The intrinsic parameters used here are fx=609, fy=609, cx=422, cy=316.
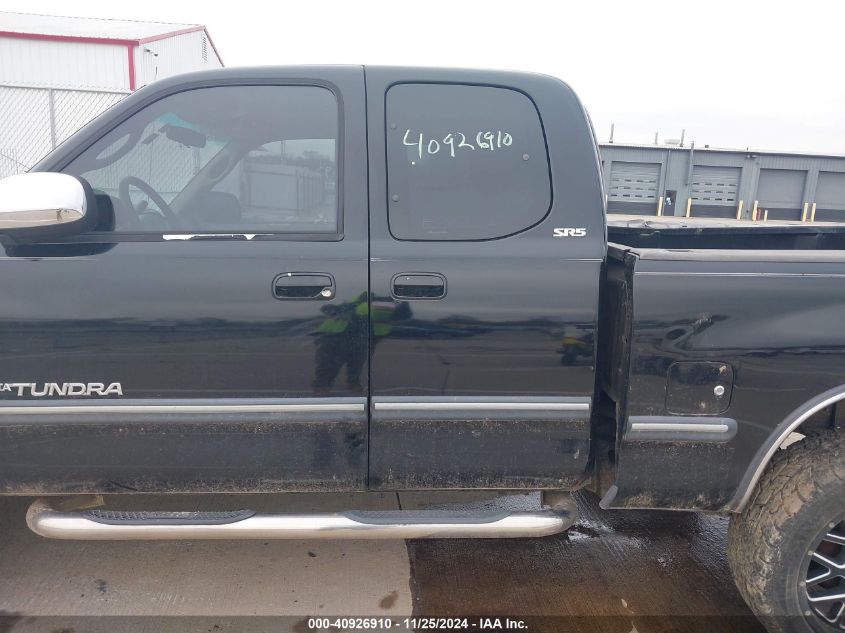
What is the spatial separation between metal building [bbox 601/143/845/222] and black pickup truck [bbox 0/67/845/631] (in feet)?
89.0

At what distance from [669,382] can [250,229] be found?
1.54m

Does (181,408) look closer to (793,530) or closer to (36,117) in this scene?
(793,530)

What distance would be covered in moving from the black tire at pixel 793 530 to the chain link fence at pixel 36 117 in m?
7.78

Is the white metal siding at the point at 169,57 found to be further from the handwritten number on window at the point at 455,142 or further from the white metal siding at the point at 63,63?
the handwritten number on window at the point at 455,142

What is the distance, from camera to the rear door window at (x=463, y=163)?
218cm

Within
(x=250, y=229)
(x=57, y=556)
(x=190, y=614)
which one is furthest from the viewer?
(x=57, y=556)

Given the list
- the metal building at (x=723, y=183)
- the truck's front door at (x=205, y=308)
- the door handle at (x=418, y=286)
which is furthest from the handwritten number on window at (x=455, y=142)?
the metal building at (x=723, y=183)

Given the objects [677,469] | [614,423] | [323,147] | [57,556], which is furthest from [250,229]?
[57,556]

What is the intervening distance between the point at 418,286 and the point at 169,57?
15999 millimetres

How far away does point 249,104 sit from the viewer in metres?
2.23

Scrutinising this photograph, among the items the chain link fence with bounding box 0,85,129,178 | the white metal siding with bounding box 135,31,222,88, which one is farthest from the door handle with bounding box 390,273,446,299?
the white metal siding with bounding box 135,31,222,88

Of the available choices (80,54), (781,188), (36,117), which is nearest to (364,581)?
(36,117)

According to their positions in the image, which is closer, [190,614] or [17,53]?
[190,614]

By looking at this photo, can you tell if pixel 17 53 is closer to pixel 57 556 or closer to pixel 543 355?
pixel 57 556
